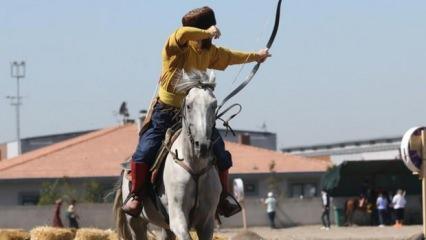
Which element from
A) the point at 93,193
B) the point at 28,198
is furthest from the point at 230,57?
the point at 28,198

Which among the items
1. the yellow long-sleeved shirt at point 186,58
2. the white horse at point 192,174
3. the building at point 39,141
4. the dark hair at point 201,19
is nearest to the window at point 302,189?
the building at point 39,141

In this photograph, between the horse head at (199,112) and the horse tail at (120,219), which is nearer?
the horse head at (199,112)

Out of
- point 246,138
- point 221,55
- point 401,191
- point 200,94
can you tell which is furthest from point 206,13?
point 246,138

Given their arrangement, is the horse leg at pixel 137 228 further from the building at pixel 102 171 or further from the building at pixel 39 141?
the building at pixel 39 141

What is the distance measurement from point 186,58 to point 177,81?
0.29 m

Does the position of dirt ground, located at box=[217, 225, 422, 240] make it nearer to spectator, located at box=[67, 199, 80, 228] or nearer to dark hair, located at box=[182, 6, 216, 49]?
spectator, located at box=[67, 199, 80, 228]

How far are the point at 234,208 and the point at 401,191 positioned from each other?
37898 millimetres

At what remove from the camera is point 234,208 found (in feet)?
41.8

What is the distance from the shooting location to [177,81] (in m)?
12.3

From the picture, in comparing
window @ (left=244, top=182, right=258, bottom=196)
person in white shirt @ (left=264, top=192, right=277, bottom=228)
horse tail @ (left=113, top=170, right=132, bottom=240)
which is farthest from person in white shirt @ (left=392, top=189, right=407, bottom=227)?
horse tail @ (left=113, top=170, right=132, bottom=240)

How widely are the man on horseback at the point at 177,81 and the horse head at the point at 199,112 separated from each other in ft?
1.41

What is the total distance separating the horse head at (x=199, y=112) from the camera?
36.5 ft

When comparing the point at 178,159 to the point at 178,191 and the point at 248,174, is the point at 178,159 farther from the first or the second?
the point at 248,174

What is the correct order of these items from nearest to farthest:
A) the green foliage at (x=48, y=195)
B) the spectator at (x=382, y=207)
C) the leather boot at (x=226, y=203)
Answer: the leather boot at (x=226, y=203) → the spectator at (x=382, y=207) → the green foliage at (x=48, y=195)
